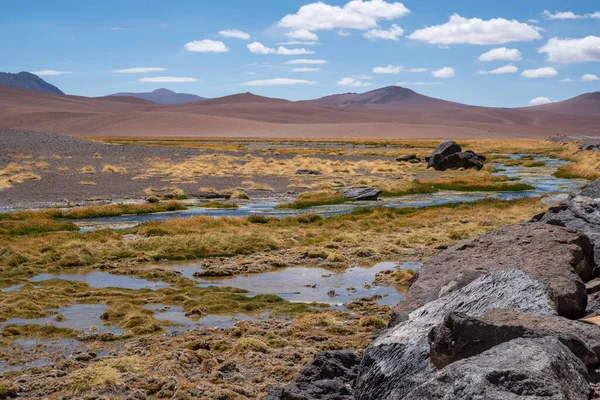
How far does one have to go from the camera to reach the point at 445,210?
27.9 metres

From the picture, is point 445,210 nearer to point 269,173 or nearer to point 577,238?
point 577,238

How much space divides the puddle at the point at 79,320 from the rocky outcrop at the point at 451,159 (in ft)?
138

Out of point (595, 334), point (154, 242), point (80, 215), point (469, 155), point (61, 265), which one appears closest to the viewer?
point (595, 334)

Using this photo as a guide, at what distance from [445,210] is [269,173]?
69.6ft

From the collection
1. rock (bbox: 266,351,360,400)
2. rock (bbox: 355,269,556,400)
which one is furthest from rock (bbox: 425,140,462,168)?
rock (bbox: 266,351,360,400)

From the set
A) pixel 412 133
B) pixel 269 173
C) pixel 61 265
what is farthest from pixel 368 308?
pixel 412 133

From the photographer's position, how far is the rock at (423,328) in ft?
22.2

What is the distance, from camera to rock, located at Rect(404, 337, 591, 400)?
187 inches

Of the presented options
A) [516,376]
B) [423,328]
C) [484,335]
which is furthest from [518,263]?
[516,376]

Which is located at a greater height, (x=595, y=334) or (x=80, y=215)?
(x=595, y=334)

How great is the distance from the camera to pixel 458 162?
2072 inches

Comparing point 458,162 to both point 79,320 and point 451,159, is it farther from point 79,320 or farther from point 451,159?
point 79,320

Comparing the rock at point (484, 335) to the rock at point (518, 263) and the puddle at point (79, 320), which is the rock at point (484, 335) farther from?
the puddle at point (79, 320)

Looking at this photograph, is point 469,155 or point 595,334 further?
point 469,155
